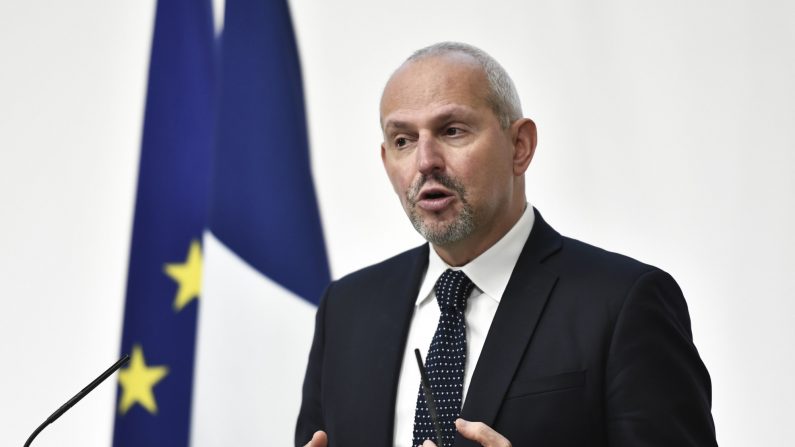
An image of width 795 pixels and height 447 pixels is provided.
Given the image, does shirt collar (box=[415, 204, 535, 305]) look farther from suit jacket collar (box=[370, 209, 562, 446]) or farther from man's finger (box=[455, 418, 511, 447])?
man's finger (box=[455, 418, 511, 447])

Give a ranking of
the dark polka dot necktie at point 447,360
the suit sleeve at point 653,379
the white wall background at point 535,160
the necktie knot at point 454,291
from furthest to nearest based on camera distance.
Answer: the white wall background at point 535,160 < the necktie knot at point 454,291 < the dark polka dot necktie at point 447,360 < the suit sleeve at point 653,379

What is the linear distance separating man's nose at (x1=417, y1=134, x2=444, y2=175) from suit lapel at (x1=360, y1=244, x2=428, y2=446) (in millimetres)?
273

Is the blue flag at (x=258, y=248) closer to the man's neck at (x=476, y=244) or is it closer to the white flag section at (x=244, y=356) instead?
the white flag section at (x=244, y=356)

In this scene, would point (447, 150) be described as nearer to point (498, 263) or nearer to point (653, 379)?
point (498, 263)

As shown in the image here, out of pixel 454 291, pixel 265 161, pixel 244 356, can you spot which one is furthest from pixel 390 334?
pixel 265 161

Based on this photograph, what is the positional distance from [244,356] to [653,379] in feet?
4.41

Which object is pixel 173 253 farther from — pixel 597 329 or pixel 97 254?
pixel 597 329

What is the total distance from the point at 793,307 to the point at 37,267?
7.63ft

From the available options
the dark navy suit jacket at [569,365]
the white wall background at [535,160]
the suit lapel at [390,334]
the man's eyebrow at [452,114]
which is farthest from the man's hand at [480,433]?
the white wall background at [535,160]

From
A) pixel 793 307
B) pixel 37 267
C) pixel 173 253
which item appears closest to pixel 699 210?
pixel 793 307

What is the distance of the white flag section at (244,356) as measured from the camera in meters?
2.44

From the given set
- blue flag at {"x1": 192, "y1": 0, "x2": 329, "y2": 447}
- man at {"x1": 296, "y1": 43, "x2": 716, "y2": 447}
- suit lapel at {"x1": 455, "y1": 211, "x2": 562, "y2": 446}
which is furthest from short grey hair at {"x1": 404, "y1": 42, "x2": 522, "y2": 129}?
blue flag at {"x1": 192, "y1": 0, "x2": 329, "y2": 447}

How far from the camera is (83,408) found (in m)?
3.00

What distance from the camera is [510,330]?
1520 millimetres
